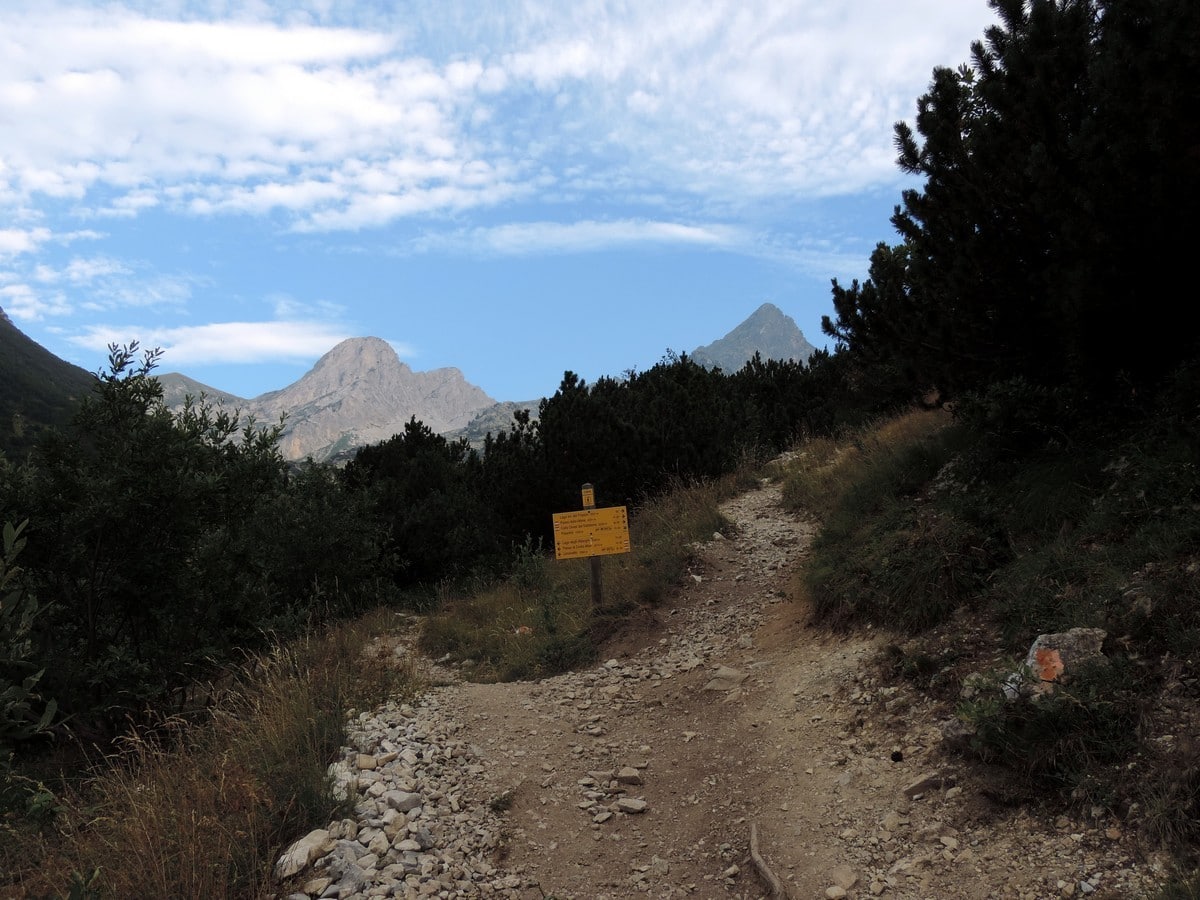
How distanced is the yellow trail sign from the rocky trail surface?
207cm

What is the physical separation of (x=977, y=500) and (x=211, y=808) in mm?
6077

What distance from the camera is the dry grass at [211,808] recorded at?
3516 millimetres

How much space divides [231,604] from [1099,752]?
25.1 ft

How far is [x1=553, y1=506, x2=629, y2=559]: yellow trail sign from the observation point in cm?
873

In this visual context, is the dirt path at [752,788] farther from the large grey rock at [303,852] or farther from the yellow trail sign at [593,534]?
the yellow trail sign at [593,534]

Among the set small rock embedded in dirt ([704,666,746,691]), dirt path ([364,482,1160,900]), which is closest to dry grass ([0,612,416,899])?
dirt path ([364,482,1160,900])

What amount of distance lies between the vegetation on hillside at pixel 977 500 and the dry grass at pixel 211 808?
0.36 feet

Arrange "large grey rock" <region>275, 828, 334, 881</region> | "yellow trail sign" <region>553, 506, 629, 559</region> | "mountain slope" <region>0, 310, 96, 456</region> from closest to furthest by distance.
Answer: "large grey rock" <region>275, 828, 334, 881</region> → "mountain slope" <region>0, 310, 96, 456</region> → "yellow trail sign" <region>553, 506, 629, 559</region>

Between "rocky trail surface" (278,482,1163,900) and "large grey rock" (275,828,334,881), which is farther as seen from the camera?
"large grey rock" (275,828,334,881)

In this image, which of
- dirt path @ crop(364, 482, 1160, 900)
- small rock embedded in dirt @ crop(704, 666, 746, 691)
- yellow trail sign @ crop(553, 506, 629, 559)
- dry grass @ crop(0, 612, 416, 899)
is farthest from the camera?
yellow trail sign @ crop(553, 506, 629, 559)

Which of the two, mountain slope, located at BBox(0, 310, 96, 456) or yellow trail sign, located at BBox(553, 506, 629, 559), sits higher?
mountain slope, located at BBox(0, 310, 96, 456)

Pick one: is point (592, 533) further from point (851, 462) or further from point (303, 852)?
point (303, 852)

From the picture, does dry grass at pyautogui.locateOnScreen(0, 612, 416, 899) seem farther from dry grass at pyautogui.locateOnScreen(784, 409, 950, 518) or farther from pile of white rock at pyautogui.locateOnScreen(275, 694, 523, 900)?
dry grass at pyautogui.locateOnScreen(784, 409, 950, 518)

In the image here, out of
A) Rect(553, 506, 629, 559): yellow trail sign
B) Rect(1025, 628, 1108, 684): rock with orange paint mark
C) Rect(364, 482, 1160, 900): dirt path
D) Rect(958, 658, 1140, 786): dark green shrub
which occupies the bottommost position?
Rect(364, 482, 1160, 900): dirt path
